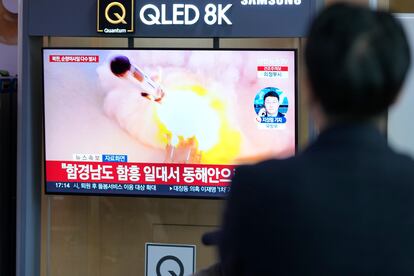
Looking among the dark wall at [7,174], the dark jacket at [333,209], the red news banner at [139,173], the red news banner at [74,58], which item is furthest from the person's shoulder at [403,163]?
the dark wall at [7,174]

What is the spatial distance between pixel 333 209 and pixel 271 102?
3.11 meters

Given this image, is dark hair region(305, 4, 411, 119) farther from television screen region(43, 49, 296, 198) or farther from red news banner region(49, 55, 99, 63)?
red news banner region(49, 55, 99, 63)

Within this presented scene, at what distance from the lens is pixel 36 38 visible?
4.84 meters

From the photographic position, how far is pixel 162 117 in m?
4.52

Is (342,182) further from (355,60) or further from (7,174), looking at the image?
(7,174)

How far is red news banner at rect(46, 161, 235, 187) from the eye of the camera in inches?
178

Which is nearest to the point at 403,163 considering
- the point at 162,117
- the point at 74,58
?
the point at 162,117

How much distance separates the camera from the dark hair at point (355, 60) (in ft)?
4.28

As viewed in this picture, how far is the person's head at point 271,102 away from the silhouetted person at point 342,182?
3.04 metres

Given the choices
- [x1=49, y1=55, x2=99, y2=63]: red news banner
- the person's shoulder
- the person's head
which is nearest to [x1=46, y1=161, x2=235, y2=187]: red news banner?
the person's head

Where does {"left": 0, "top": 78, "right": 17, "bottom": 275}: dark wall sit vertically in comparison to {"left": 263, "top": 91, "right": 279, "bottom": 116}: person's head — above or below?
below

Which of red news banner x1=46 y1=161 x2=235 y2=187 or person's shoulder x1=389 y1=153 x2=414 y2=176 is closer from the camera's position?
person's shoulder x1=389 y1=153 x2=414 y2=176

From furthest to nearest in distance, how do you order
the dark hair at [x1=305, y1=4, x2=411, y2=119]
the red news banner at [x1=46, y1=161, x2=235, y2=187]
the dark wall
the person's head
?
the dark wall < the red news banner at [x1=46, y1=161, x2=235, y2=187] < the person's head < the dark hair at [x1=305, y1=4, x2=411, y2=119]

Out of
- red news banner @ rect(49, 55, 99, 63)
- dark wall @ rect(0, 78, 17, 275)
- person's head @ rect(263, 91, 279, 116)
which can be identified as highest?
red news banner @ rect(49, 55, 99, 63)
